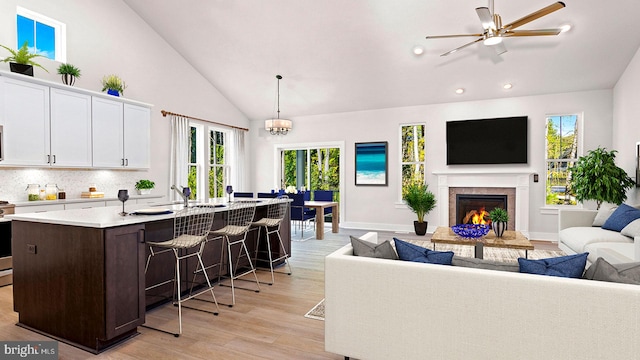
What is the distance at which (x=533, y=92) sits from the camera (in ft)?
22.0

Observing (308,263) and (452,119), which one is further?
(452,119)

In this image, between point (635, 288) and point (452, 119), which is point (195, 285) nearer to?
point (635, 288)

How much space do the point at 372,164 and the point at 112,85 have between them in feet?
17.7

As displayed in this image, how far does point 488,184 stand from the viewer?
23.2ft

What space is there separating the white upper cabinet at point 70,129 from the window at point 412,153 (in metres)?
6.04

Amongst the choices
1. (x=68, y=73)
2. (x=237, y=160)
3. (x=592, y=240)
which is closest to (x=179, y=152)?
(x=237, y=160)

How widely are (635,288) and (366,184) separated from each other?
666cm

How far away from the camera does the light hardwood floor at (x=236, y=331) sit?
2.55 metres

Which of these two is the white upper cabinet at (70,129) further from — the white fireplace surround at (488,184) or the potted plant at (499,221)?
the white fireplace surround at (488,184)

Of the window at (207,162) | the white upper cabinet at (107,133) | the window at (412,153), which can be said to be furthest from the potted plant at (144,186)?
the window at (412,153)

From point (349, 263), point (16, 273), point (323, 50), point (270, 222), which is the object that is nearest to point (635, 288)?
point (349, 263)

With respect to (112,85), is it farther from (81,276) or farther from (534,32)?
(534,32)

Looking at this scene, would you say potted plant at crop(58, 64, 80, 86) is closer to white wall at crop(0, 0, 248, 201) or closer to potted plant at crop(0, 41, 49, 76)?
white wall at crop(0, 0, 248, 201)

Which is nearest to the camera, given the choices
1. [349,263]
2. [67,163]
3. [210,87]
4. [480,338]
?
[480,338]
